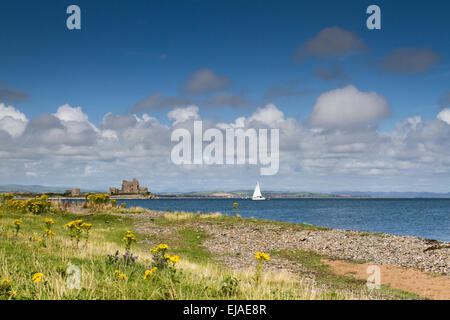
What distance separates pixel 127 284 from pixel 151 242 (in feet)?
60.9

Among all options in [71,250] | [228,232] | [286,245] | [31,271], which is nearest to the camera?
[31,271]

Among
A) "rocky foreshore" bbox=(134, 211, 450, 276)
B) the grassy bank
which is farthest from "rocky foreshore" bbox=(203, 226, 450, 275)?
the grassy bank

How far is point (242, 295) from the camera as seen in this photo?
6.94 meters

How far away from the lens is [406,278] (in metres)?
17.0

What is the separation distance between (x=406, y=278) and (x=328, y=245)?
7927 millimetres

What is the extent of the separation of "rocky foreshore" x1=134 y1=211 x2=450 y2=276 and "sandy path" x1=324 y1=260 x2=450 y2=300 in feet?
3.72

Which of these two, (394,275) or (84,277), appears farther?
(394,275)

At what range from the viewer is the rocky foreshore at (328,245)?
20344 millimetres

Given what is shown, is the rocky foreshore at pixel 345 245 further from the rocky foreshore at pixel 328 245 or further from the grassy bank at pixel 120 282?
the grassy bank at pixel 120 282

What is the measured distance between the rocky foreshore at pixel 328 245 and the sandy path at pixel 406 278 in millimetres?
1134
